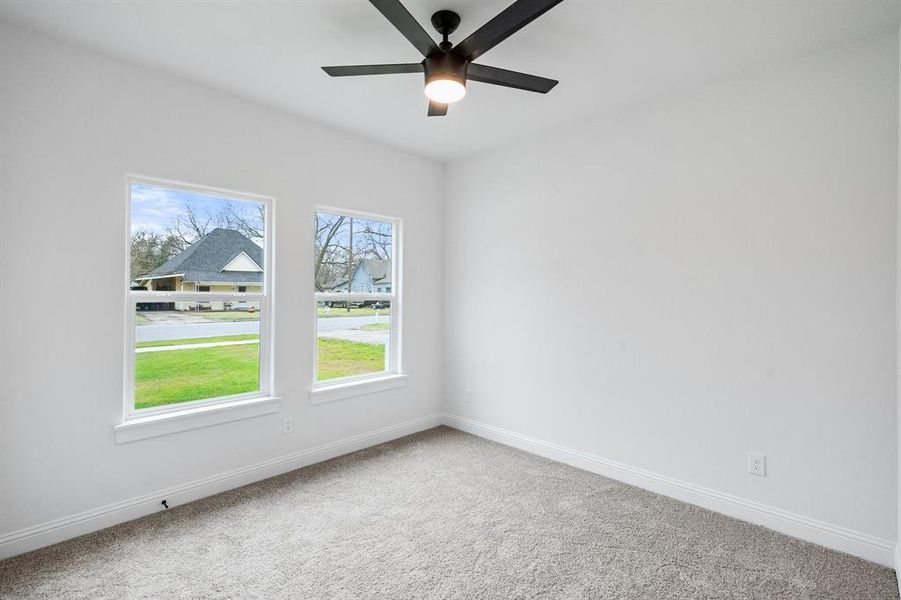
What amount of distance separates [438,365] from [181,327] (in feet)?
7.46

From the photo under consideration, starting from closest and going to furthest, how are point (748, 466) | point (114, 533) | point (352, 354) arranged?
1. point (114, 533)
2. point (748, 466)
3. point (352, 354)

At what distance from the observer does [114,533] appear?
7.98 feet

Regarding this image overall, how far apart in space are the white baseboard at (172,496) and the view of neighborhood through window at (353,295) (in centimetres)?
55

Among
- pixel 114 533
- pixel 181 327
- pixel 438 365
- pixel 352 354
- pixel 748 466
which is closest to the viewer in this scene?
pixel 114 533

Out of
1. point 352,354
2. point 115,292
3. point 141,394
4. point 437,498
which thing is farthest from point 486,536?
point 115,292

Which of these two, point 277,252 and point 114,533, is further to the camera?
point 277,252

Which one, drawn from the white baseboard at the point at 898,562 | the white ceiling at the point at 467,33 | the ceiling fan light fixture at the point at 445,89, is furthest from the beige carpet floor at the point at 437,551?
the white ceiling at the point at 467,33

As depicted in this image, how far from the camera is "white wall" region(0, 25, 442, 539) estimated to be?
2238mm

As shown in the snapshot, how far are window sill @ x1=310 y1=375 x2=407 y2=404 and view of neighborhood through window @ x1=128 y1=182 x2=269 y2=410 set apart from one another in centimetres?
45

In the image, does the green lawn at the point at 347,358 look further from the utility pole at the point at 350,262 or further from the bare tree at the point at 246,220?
the bare tree at the point at 246,220

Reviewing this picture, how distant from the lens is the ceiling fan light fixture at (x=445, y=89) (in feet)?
6.69

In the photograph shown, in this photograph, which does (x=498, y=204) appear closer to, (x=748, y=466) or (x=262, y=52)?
(x=262, y=52)

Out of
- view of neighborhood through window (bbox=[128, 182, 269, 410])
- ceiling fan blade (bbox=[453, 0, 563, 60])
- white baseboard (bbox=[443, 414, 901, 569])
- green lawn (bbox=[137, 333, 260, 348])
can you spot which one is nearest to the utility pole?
view of neighborhood through window (bbox=[128, 182, 269, 410])

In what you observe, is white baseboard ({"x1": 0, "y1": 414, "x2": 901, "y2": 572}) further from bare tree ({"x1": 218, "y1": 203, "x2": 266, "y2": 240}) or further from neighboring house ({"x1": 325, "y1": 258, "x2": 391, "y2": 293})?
bare tree ({"x1": 218, "y1": 203, "x2": 266, "y2": 240})
